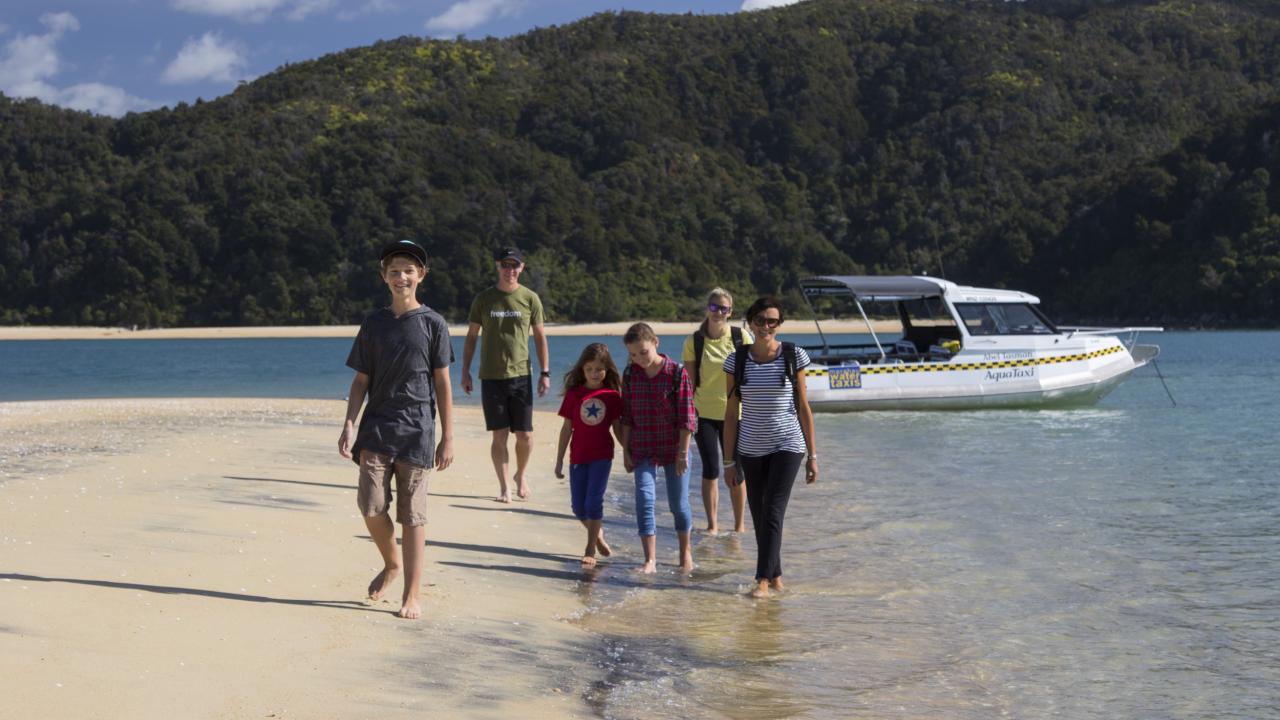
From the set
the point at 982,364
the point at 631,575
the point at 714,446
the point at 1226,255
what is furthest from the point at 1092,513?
the point at 1226,255

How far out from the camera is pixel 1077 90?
105688 millimetres

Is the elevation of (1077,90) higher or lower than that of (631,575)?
higher

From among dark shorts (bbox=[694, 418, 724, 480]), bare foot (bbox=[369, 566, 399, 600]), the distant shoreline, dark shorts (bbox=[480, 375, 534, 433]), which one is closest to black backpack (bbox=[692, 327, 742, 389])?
dark shorts (bbox=[694, 418, 724, 480])

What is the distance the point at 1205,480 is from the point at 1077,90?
102999 millimetres

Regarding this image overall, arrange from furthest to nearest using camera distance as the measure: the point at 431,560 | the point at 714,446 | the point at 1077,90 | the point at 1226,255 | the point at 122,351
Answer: the point at 1077,90
the point at 1226,255
the point at 122,351
the point at 714,446
the point at 431,560

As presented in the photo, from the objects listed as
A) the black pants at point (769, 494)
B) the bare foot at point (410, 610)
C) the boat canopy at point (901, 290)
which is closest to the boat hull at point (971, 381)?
the boat canopy at point (901, 290)

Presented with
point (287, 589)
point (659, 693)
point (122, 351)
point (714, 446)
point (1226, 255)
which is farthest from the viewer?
point (1226, 255)

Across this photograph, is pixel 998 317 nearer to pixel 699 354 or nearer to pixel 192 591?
pixel 699 354

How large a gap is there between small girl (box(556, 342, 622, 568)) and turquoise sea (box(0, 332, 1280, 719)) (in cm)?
55

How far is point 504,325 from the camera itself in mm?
8430

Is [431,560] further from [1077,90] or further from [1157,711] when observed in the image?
[1077,90]

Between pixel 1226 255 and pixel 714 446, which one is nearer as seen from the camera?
pixel 714 446

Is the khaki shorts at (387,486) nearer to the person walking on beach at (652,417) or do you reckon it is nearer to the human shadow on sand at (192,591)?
the human shadow on sand at (192,591)

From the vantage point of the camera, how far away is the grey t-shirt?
4.97 metres
